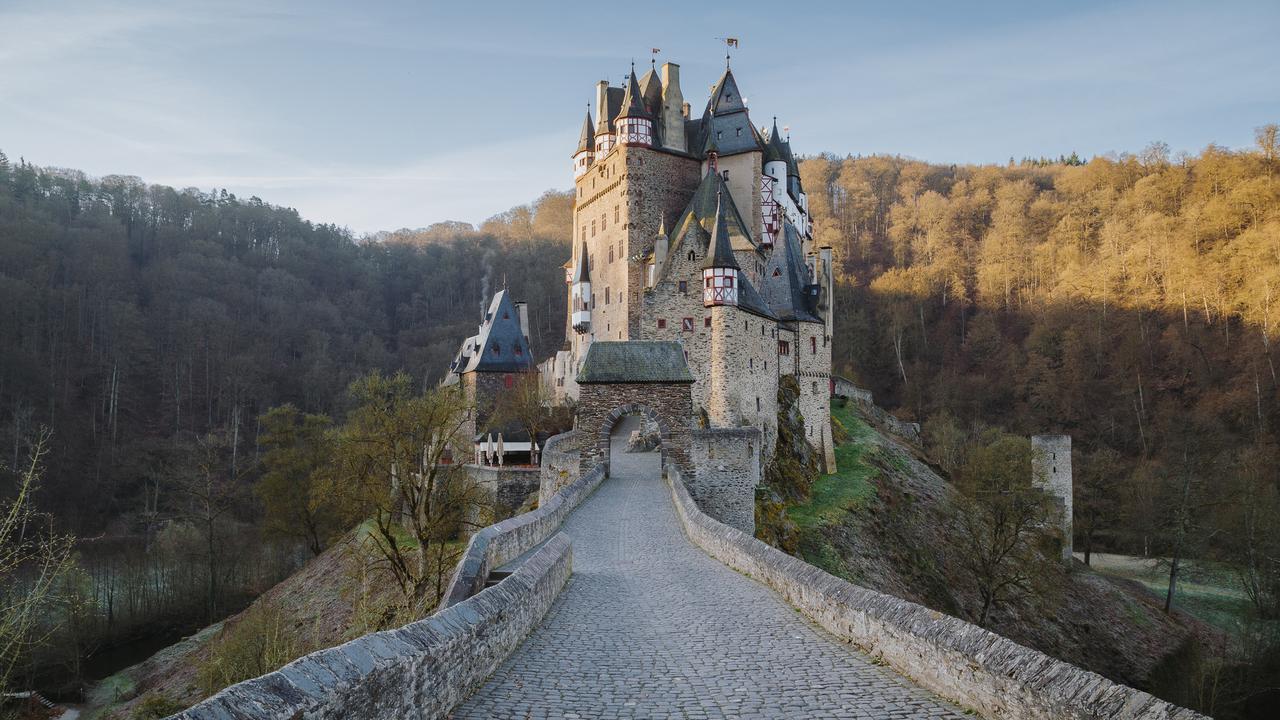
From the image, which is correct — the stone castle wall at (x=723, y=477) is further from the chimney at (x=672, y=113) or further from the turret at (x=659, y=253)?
the chimney at (x=672, y=113)

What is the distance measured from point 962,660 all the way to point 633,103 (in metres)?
37.7

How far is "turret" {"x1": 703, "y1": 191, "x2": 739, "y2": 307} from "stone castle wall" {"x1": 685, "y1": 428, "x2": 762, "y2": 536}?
1081cm

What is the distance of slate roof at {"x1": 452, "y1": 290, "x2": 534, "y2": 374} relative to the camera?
45344 mm

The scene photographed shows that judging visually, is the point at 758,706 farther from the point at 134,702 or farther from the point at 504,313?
the point at 504,313

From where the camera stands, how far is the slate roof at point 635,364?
76.1 feet

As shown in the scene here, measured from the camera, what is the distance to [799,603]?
9742 mm

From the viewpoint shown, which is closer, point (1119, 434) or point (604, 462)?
point (604, 462)

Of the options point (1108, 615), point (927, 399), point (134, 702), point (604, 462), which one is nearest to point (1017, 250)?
point (927, 399)

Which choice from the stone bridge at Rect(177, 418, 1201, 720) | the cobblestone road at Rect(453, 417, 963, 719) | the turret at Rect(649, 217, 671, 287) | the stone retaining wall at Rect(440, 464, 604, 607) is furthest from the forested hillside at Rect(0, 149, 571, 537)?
the stone bridge at Rect(177, 418, 1201, 720)

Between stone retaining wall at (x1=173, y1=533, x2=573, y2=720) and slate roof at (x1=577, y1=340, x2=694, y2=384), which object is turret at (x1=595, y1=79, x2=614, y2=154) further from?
stone retaining wall at (x1=173, y1=533, x2=573, y2=720)

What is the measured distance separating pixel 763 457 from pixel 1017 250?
177ft

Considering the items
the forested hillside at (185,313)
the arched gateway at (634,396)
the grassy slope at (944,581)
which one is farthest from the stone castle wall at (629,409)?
the forested hillside at (185,313)

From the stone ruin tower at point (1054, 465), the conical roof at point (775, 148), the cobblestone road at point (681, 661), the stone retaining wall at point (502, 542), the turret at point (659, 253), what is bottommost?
the stone ruin tower at point (1054, 465)

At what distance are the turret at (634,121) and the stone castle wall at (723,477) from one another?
2223 centimetres
